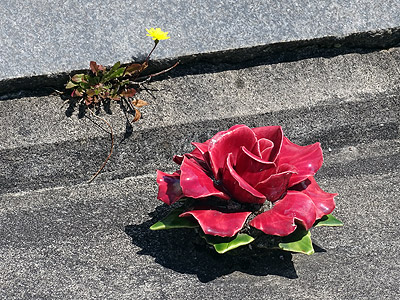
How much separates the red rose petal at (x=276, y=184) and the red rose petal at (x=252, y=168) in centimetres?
2

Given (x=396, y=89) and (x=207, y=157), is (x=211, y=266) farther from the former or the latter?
(x=396, y=89)

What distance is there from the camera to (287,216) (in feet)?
5.09

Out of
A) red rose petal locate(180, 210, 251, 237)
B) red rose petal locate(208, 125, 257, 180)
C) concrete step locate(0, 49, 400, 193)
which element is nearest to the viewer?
red rose petal locate(180, 210, 251, 237)

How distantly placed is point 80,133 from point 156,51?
41 centimetres

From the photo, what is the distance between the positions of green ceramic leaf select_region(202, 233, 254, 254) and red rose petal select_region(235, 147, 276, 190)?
15cm

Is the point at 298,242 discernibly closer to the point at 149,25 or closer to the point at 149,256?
the point at 149,256

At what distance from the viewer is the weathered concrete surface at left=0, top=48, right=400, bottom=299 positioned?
1.61 metres

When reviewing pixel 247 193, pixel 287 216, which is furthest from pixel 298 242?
pixel 247 193

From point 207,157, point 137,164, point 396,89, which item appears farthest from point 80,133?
point 396,89

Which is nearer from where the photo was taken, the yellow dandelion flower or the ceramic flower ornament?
the ceramic flower ornament

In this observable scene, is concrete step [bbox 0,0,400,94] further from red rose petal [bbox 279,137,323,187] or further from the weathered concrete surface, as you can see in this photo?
red rose petal [bbox 279,137,323,187]

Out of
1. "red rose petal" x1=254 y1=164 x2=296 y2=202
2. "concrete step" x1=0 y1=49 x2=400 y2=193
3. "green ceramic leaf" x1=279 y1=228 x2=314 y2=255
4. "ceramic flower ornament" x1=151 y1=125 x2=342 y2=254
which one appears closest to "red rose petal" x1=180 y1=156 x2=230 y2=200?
"ceramic flower ornament" x1=151 y1=125 x2=342 y2=254

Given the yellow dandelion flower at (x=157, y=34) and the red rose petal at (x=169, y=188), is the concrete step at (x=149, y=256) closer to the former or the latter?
the red rose petal at (x=169, y=188)

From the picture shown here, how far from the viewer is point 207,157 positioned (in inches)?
65.0
